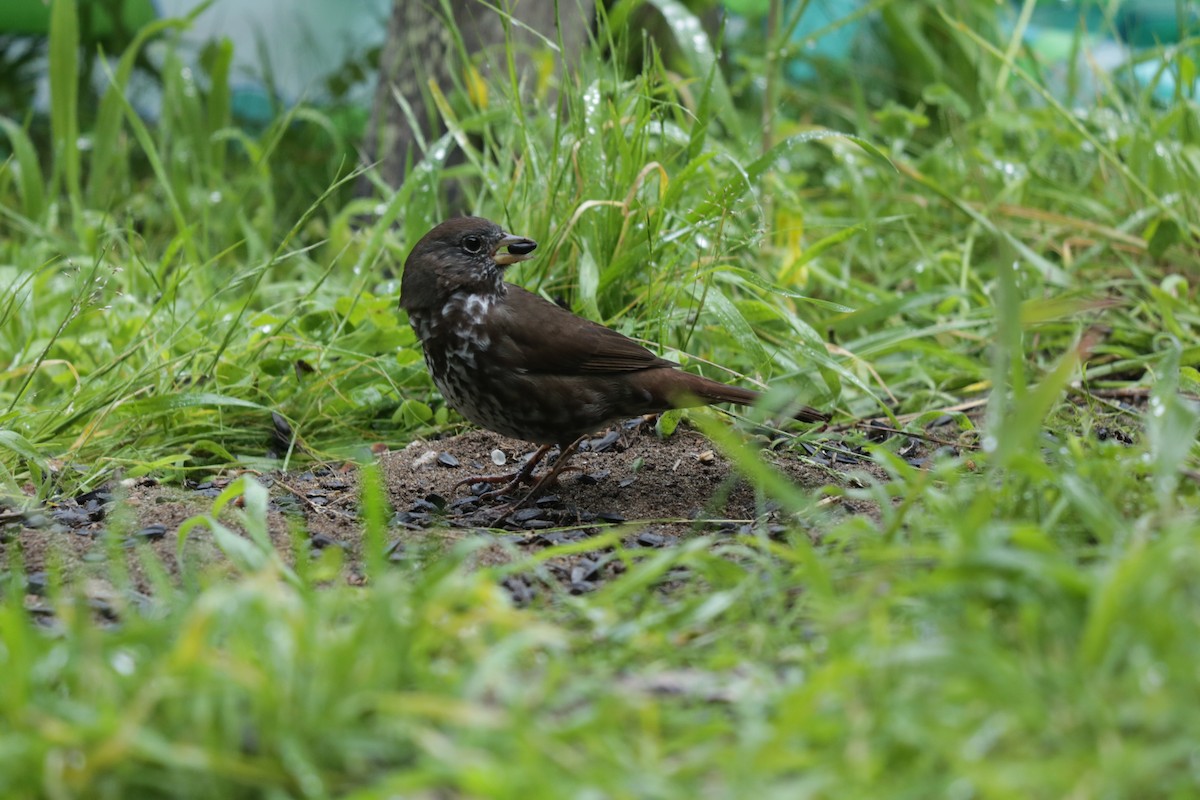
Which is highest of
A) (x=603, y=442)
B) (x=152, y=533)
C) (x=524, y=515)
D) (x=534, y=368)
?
(x=534, y=368)

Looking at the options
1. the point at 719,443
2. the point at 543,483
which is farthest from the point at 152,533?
the point at 719,443

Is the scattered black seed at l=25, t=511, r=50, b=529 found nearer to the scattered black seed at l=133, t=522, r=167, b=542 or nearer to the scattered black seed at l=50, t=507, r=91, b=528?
the scattered black seed at l=50, t=507, r=91, b=528

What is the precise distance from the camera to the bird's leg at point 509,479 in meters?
4.10

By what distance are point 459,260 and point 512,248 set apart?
213mm

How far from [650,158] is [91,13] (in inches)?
183

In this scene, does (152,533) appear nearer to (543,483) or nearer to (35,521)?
(35,521)

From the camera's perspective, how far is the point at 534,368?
3926mm

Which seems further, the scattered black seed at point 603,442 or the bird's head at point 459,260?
the scattered black seed at point 603,442

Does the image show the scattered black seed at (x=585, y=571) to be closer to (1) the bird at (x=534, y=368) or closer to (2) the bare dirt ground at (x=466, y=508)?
(2) the bare dirt ground at (x=466, y=508)

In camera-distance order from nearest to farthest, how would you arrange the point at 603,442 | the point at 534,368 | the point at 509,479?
the point at 534,368, the point at 509,479, the point at 603,442

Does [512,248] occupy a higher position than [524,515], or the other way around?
[512,248]

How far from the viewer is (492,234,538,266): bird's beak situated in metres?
4.18

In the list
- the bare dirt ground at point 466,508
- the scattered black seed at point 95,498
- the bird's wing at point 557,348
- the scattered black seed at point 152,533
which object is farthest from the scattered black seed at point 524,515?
the scattered black seed at point 95,498

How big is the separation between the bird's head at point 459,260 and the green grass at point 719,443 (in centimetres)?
32
